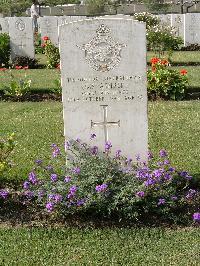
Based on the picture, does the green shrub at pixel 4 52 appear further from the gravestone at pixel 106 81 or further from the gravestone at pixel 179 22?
the gravestone at pixel 106 81

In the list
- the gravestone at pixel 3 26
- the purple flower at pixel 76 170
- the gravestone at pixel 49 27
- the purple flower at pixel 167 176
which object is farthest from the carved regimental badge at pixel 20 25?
the purple flower at pixel 167 176

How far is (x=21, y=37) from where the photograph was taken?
57.9 ft

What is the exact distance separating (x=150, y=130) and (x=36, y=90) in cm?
444

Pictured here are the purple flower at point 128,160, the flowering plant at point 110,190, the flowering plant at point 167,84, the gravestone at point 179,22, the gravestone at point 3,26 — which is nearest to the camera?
the flowering plant at point 110,190

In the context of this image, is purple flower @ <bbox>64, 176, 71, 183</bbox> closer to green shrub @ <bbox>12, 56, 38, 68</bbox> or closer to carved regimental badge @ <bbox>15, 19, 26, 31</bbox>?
green shrub @ <bbox>12, 56, 38, 68</bbox>

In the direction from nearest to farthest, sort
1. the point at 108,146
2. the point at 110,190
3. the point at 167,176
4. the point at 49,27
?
the point at 110,190
the point at 167,176
the point at 108,146
the point at 49,27

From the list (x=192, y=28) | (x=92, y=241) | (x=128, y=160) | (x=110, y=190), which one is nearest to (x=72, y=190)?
(x=110, y=190)

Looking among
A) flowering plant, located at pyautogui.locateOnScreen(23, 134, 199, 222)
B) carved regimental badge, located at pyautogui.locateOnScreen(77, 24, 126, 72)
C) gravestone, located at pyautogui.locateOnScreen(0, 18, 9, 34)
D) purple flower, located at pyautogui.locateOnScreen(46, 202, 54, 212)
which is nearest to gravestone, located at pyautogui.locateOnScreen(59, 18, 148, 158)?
carved regimental badge, located at pyautogui.locateOnScreen(77, 24, 126, 72)

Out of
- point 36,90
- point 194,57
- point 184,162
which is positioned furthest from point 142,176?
point 194,57

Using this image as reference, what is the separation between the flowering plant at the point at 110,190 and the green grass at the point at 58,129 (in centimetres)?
107

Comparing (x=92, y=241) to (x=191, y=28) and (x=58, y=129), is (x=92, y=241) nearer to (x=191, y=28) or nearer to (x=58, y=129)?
(x=58, y=129)

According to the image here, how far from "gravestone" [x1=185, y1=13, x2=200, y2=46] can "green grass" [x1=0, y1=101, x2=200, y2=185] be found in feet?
36.7

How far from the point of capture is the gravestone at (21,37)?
17.5 meters

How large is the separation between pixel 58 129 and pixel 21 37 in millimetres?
9956
